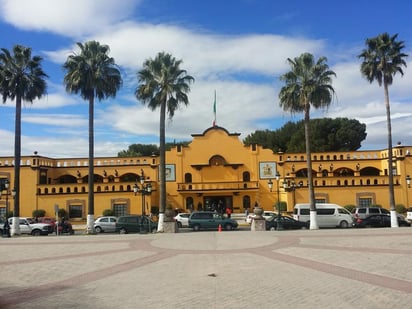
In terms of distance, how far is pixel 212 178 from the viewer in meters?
53.0

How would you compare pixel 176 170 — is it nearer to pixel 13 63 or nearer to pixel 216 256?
pixel 13 63

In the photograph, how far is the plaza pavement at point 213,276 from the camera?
9.47 metres

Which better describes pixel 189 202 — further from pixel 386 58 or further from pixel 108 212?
pixel 386 58

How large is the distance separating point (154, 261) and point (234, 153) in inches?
1493

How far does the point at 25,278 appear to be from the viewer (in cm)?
1276

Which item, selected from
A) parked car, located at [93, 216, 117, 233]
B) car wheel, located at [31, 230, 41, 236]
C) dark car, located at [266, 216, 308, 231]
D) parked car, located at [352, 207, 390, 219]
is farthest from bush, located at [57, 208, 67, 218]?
parked car, located at [352, 207, 390, 219]

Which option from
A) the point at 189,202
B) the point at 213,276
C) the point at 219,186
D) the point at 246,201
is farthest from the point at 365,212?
the point at 213,276

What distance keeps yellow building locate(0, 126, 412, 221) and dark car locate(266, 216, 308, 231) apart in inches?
487

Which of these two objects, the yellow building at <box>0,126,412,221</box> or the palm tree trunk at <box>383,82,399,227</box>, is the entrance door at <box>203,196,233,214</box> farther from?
the palm tree trunk at <box>383,82,399,227</box>

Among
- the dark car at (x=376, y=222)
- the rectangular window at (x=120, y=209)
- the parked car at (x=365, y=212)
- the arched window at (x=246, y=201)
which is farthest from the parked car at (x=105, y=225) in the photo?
the arched window at (x=246, y=201)

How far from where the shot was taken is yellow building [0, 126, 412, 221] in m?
47.2

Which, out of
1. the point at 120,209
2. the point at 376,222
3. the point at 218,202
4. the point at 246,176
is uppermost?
the point at 246,176

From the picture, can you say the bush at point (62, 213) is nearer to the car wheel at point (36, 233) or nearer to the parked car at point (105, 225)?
the car wheel at point (36, 233)

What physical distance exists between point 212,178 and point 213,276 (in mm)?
40679
